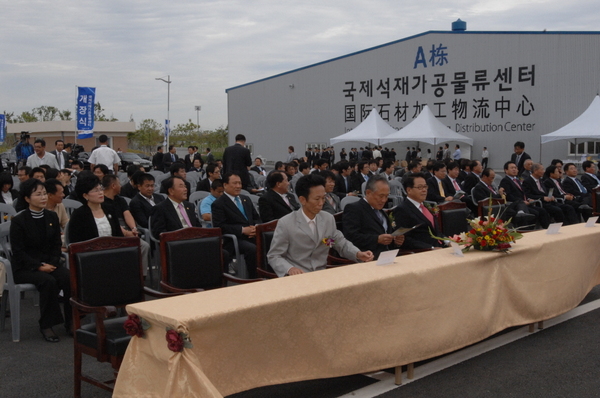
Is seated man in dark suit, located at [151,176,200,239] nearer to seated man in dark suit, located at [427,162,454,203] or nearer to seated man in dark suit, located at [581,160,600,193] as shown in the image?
seated man in dark suit, located at [427,162,454,203]

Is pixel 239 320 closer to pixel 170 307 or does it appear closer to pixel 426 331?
pixel 170 307

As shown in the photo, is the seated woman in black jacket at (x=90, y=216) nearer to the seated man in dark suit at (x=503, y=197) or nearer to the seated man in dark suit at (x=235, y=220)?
the seated man in dark suit at (x=235, y=220)

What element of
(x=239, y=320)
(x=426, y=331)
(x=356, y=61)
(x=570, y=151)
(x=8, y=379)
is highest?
(x=356, y=61)

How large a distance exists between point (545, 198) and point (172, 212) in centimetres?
690

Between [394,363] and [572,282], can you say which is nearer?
[394,363]

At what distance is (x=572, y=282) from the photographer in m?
5.29

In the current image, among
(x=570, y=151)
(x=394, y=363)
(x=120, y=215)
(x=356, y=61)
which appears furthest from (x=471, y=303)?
(x=356, y=61)

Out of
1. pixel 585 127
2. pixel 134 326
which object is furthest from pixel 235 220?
pixel 585 127

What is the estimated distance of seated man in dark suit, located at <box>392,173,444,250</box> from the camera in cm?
585

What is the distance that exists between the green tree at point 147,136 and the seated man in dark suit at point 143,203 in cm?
6152

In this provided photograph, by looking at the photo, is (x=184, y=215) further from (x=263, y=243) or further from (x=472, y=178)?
(x=472, y=178)

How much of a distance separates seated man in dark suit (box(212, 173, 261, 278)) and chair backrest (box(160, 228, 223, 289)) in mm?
1567

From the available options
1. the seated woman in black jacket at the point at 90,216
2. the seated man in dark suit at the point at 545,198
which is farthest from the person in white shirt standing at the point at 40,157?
the seated man in dark suit at the point at 545,198

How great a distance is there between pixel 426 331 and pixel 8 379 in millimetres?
2801
